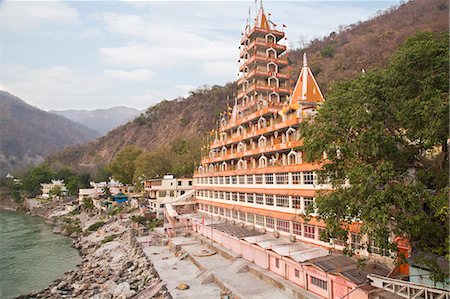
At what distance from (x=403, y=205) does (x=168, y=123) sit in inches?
4557

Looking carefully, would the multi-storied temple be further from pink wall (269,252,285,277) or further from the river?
the river

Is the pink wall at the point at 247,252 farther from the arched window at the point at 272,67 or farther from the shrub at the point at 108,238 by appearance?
the shrub at the point at 108,238

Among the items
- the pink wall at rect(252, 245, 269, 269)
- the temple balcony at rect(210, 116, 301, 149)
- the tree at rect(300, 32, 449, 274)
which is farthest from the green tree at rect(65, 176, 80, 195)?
the tree at rect(300, 32, 449, 274)

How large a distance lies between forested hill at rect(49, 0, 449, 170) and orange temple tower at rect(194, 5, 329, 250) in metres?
18.5

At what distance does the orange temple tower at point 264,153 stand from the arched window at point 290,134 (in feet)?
0.20

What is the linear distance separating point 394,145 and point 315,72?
71.5 m

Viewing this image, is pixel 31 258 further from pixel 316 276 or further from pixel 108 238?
pixel 316 276

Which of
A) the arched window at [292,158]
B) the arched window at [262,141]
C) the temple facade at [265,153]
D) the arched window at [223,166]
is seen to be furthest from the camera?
the arched window at [223,166]

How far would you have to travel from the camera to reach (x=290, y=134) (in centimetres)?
2561

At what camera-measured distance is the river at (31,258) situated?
105 feet

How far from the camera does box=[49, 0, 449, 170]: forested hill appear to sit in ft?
242

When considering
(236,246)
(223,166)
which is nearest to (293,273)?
(236,246)

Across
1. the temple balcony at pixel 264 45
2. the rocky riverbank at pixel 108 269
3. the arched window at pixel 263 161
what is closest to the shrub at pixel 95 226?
the rocky riverbank at pixel 108 269

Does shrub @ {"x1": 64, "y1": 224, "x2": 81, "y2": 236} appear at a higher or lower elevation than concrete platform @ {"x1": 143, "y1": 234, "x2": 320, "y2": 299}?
lower
